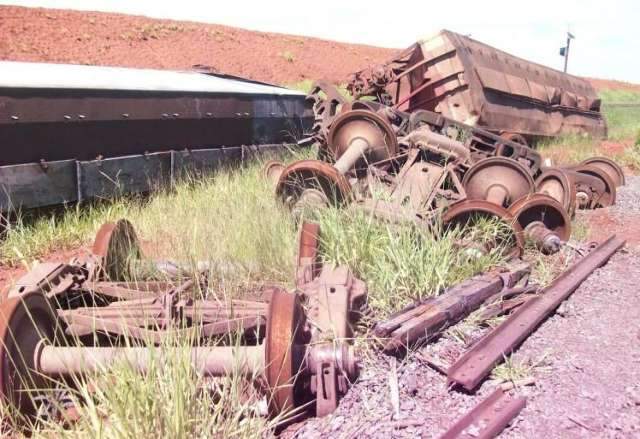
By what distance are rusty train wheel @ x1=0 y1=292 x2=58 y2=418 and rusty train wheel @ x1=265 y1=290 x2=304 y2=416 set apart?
0.91 meters

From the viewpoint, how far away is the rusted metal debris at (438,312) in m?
2.85

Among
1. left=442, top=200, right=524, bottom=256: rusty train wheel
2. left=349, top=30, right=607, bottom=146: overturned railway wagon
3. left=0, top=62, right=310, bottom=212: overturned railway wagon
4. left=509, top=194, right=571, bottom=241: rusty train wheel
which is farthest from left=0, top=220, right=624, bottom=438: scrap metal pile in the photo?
left=349, top=30, right=607, bottom=146: overturned railway wagon

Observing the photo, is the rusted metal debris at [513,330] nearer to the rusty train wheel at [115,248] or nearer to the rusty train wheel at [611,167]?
the rusty train wheel at [115,248]

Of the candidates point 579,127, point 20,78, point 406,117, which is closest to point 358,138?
point 406,117

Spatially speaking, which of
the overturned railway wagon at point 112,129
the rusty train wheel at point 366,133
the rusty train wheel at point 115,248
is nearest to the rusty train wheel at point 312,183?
the rusty train wheel at point 366,133

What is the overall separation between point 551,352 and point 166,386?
1958 mm

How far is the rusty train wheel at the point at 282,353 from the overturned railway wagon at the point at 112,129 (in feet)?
11.4

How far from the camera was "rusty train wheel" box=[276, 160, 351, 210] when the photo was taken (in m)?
4.84

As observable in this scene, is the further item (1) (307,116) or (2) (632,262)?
(1) (307,116)

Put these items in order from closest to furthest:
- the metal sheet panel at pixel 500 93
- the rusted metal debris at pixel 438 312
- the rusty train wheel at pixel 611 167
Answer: the rusted metal debris at pixel 438 312 → the rusty train wheel at pixel 611 167 → the metal sheet panel at pixel 500 93

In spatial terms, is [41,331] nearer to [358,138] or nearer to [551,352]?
[551,352]

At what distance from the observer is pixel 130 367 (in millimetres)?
2189

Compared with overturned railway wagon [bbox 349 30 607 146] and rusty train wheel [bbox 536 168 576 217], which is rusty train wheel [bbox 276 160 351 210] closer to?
rusty train wheel [bbox 536 168 576 217]

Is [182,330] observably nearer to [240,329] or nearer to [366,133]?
[240,329]
